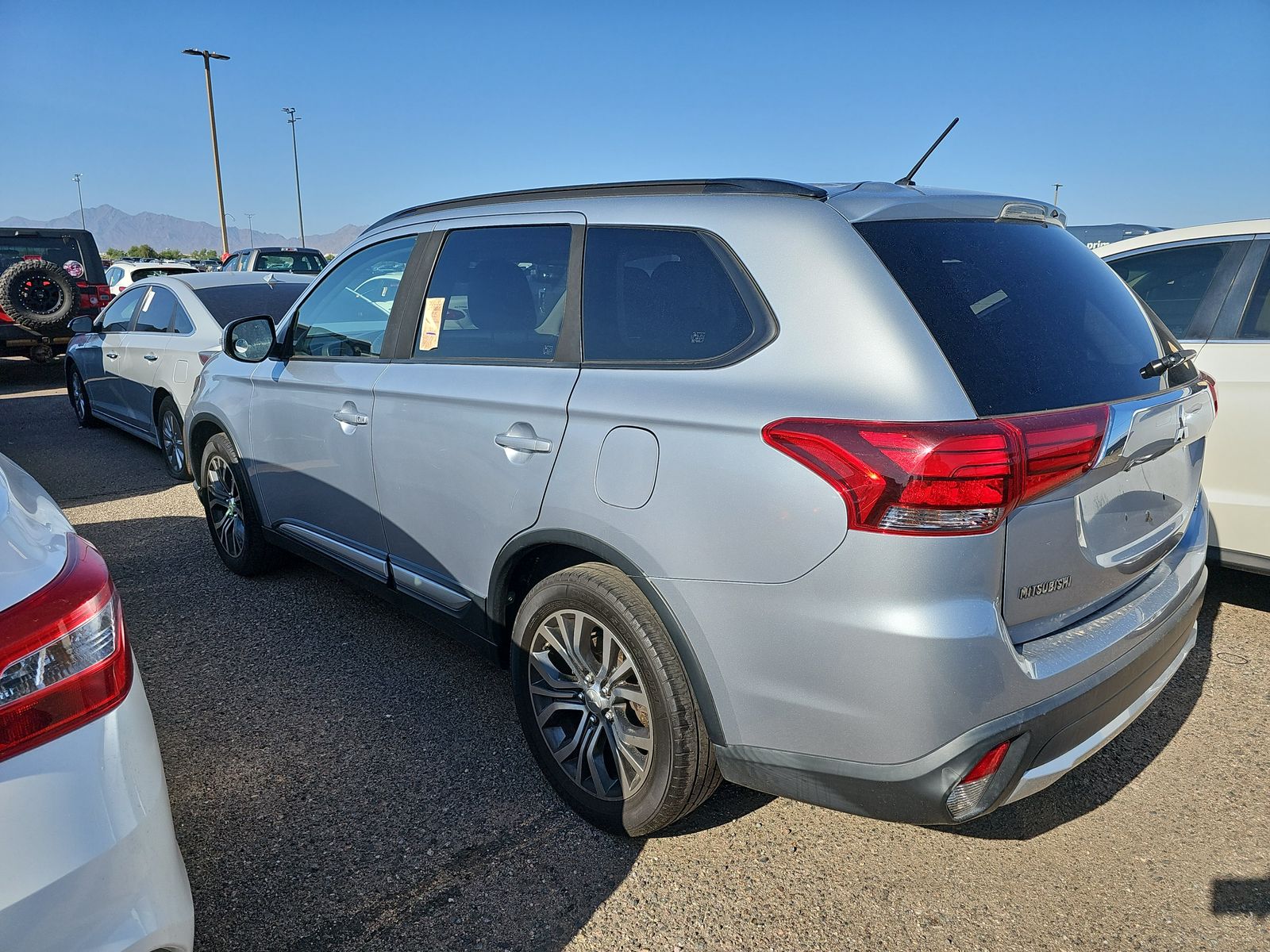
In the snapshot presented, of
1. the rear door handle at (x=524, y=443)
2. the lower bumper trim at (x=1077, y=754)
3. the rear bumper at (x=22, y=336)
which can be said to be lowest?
the rear bumper at (x=22, y=336)

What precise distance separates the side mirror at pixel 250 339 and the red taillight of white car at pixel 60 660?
2640mm

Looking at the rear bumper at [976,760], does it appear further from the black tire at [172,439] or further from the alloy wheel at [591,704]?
the black tire at [172,439]

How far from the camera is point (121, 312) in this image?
26.1ft

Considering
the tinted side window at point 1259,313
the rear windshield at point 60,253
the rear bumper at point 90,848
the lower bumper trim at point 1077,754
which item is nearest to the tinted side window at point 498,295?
the rear bumper at point 90,848

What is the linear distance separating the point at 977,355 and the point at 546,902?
1767mm

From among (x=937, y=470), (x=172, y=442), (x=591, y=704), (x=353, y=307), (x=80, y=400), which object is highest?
(x=353, y=307)

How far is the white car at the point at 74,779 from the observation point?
1389 mm

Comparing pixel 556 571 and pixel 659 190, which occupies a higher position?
pixel 659 190

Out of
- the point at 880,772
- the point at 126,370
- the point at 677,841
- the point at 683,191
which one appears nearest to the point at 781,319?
the point at 683,191

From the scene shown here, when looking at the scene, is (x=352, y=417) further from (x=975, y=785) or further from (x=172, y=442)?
(x=172, y=442)

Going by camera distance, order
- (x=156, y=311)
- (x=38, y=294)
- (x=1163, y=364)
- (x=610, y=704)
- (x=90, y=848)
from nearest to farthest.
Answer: (x=90, y=848), (x=1163, y=364), (x=610, y=704), (x=156, y=311), (x=38, y=294)

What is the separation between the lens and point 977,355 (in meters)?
1.96

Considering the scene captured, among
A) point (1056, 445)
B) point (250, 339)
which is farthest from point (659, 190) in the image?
point (250, 339)

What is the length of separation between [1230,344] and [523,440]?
3278 millimetres
